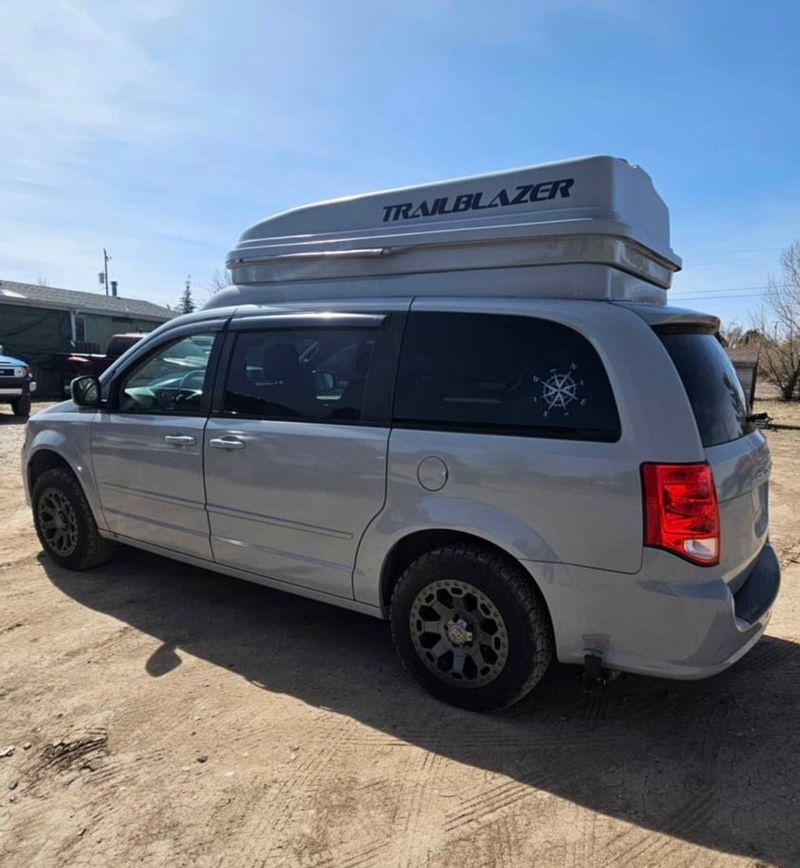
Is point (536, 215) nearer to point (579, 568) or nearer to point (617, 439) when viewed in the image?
point (617, 439)

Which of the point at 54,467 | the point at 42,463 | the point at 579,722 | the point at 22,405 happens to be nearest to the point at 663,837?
the point at 579,722

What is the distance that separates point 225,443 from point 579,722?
2.34 m

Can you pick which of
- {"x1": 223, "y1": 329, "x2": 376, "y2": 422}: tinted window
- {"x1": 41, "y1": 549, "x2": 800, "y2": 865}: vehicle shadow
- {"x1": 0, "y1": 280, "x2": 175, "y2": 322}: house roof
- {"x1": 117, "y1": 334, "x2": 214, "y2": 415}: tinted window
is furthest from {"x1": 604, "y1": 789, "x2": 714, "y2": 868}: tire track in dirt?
{"x1": 0, "y1": 280, "x2": 175, "y2": 322}: house roof

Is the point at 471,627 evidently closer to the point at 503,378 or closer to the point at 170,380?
the point at 503,378

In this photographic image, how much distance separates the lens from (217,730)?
2.86 meters

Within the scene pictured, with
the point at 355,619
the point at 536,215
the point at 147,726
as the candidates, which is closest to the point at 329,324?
the point at 536,215

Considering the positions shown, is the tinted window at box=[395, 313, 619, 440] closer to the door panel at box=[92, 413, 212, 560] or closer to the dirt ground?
the dirt ground

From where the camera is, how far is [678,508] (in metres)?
2.45

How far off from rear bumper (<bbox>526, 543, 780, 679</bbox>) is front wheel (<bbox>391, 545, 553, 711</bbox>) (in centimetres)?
12

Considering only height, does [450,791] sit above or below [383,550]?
below

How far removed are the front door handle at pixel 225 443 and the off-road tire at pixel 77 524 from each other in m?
1.53

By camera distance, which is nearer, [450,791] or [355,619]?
[450,791]

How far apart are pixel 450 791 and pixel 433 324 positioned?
2020 mm

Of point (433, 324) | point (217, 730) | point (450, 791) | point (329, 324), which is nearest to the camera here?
point (450, 791)
